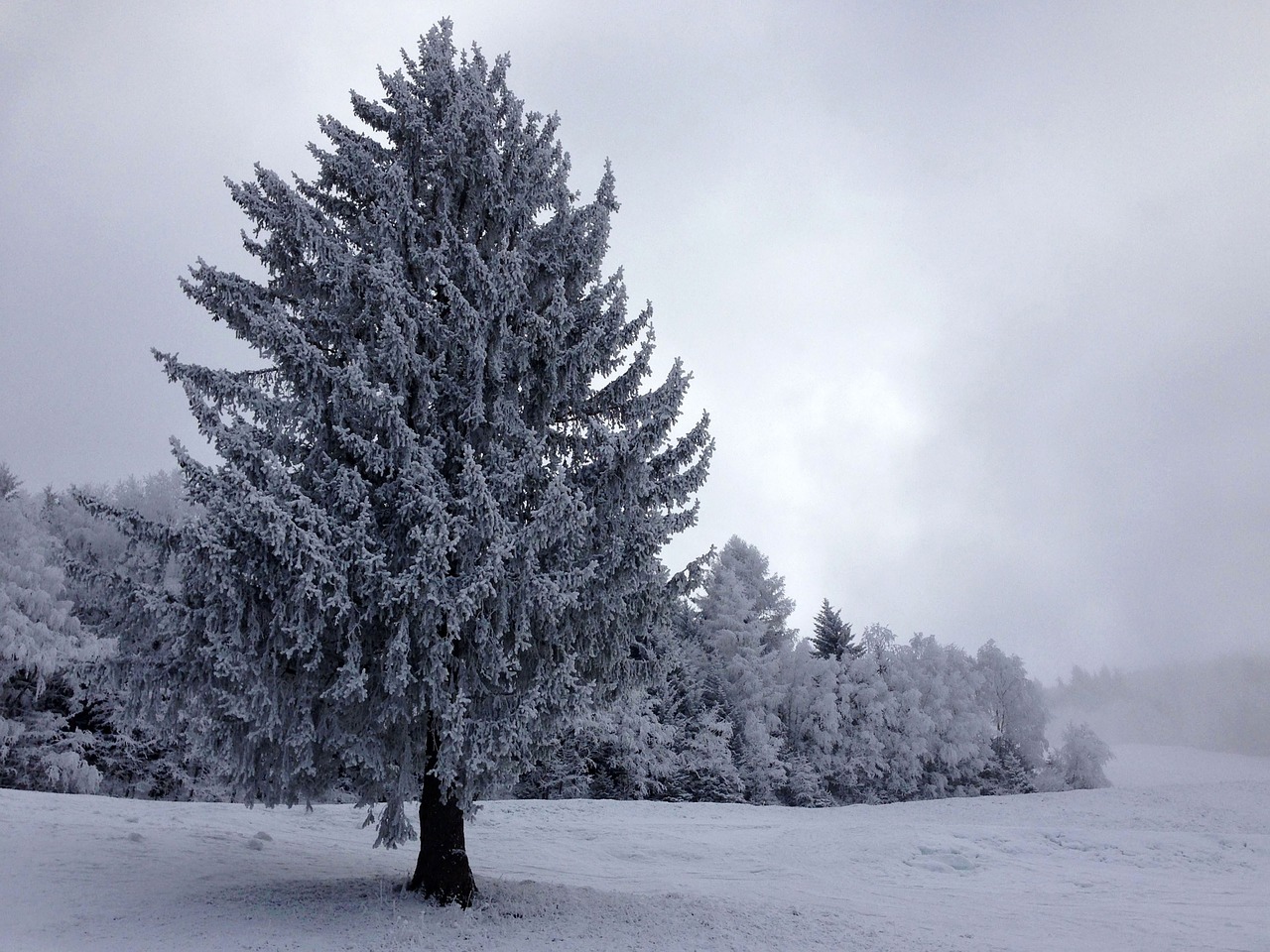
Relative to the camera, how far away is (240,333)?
365 inches

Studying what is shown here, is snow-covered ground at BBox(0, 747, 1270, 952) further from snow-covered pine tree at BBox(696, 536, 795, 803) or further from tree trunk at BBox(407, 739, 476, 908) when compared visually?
snow-covered pine tree at BBox(696, 536, 795, 803)

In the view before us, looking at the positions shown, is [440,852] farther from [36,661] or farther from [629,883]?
[36,661]

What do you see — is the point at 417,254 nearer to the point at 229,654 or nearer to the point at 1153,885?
the point at 229,654

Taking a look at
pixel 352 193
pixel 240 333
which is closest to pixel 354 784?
pixel 240 333

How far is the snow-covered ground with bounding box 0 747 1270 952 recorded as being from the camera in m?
8.00

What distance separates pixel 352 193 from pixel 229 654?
20.5 ft

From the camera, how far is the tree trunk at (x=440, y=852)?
8766 millimetres

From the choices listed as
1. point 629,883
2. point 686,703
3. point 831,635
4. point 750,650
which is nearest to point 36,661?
point 629,883

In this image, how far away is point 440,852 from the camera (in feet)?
29.3

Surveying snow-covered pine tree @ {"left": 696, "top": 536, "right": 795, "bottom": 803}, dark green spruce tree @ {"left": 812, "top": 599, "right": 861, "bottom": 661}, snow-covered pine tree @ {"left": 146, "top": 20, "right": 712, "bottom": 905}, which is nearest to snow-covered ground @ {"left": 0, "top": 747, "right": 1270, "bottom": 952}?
snow-covered pine tree @ {"left": 146, "top": 20, "right": 712, "bottom": 905}

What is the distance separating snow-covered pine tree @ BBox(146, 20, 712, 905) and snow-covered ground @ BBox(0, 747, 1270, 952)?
1.37m

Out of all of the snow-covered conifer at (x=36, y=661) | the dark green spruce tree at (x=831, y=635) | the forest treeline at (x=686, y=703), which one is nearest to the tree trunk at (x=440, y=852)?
the forest treeline at (x=686, y=703)

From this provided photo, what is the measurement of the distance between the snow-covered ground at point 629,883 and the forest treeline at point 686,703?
5.24 feet

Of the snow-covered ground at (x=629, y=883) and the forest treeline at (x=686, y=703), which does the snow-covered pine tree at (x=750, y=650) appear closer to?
the forest treeline at (x=686, y=703)
